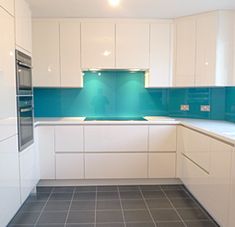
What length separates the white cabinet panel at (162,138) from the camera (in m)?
3.23

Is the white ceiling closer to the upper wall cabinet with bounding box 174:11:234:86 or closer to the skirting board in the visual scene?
the upper wall cabinet with bounding box 174:11:234:86

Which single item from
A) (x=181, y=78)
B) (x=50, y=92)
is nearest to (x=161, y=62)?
(x=181, y=78)

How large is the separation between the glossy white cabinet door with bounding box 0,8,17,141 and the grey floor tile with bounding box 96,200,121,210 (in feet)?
3.78

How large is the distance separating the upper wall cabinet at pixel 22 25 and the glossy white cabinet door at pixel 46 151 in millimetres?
954

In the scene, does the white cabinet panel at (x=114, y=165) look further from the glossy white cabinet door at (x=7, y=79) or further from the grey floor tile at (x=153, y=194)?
the glossy white cabinet door at (x=7, y=79)

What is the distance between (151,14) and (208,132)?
1.66m

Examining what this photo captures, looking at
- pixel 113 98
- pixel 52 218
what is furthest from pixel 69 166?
pixel 113 98

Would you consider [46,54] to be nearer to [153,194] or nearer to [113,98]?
[113,98]

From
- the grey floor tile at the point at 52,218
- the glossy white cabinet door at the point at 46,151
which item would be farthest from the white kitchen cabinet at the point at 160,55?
the grey floor tile at the point at 52,218

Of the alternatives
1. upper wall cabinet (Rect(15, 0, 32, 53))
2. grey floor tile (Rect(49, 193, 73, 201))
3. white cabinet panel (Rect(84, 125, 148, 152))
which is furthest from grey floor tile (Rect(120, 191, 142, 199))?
upper wall cabinet (Rect(15, 0, 32, 53))

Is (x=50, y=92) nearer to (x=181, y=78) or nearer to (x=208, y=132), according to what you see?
Answer: (x=181, y=78)

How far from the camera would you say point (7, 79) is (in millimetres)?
2164

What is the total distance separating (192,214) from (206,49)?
6.12 feet

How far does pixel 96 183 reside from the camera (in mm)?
3324
